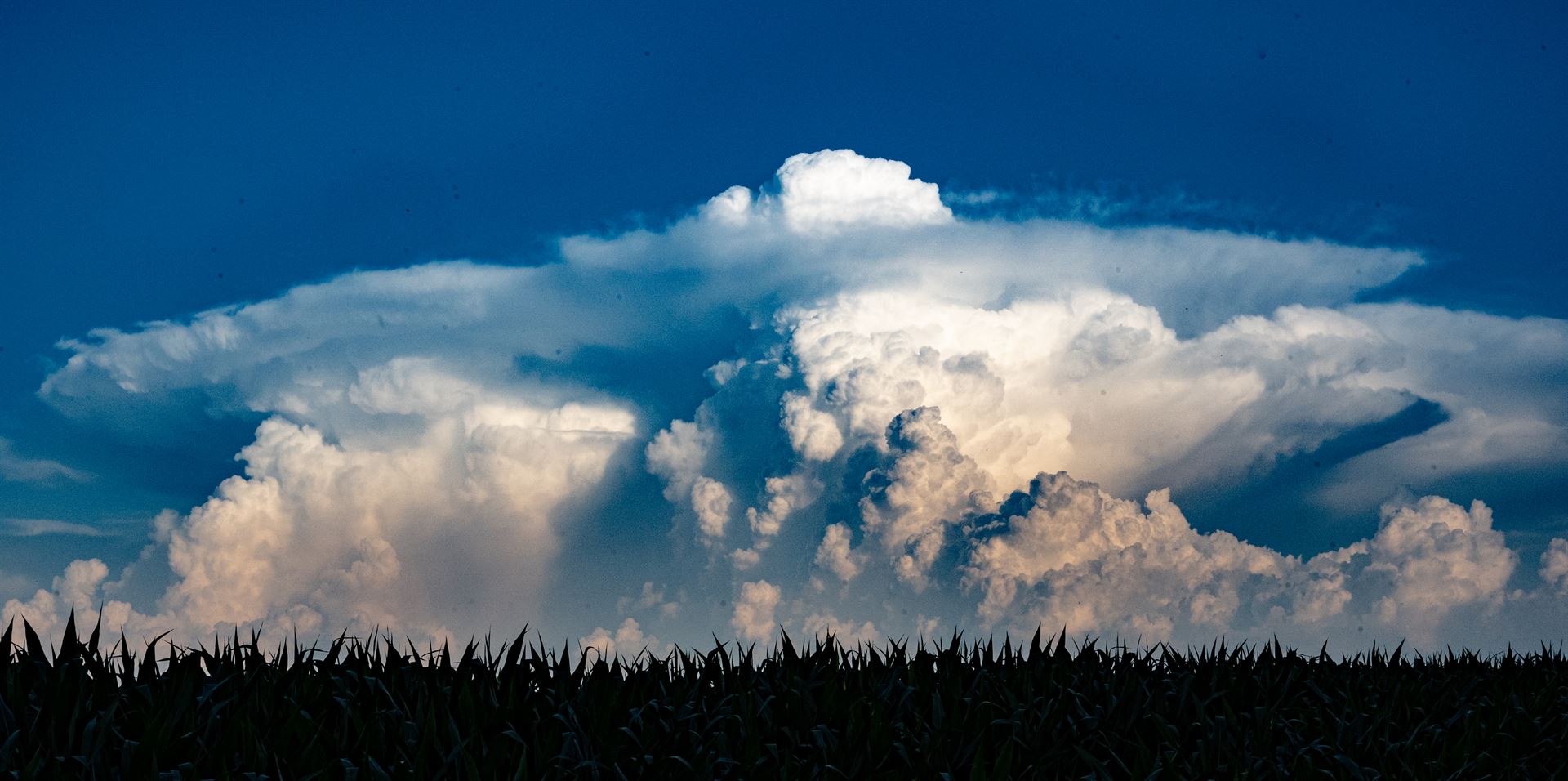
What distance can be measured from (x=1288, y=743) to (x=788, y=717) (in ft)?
10.4

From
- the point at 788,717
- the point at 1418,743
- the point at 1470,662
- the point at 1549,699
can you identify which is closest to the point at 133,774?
the point at 788,717

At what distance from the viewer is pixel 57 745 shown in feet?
18.5

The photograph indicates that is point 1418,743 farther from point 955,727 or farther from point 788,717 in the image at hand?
point 788,717

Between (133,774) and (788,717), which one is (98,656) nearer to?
(133,774)

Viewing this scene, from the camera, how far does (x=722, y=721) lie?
641 centimetres

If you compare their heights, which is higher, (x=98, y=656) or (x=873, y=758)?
(x=98, y=656)

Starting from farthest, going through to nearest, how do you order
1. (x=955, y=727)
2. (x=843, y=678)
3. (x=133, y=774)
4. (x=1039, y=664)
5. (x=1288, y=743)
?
(x=1039, y=664)
(x=843, y=678)
(x=1288, y=743)
(x=955, y=727)
(x=133, y=774)

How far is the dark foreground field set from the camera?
5418 millimetres

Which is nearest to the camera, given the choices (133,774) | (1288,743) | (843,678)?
(133,774)

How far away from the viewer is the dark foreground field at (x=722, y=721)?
5.42 meters

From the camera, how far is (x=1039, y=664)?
9016 mm

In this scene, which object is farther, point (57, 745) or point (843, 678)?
point (843, 678)

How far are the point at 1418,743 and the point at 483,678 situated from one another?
239 inches

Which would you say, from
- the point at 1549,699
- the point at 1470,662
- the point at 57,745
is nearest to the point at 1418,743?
the point at 1549,699
